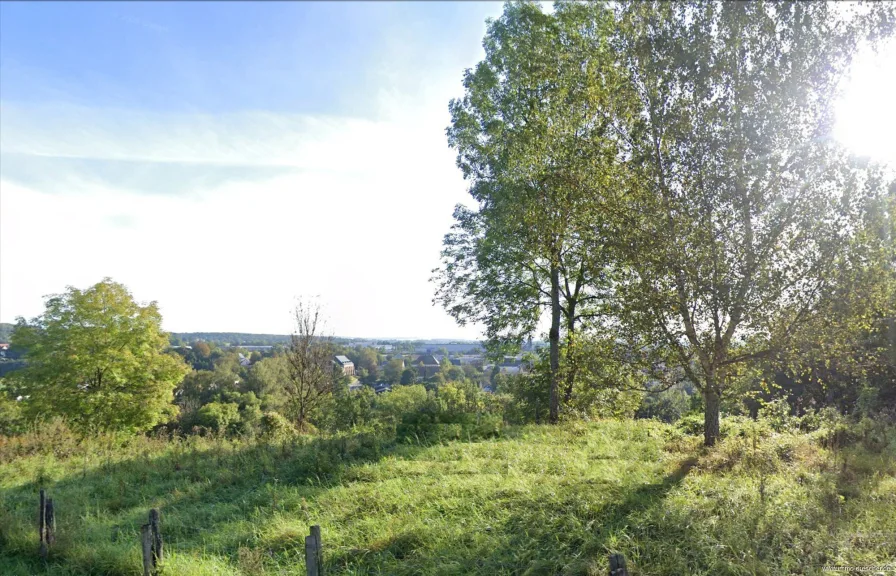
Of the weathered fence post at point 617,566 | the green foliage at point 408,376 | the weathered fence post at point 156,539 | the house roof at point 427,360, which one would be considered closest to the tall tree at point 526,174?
the weathered fence post at point 617,566

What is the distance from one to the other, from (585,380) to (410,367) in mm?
61975

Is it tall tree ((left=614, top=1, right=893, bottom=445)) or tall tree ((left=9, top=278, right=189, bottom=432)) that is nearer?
tall tree ((left=614, top=1, right=893, bottom=445))

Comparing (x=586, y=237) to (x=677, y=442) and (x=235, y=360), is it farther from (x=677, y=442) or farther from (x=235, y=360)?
(x=235, y=360)

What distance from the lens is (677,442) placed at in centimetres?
880

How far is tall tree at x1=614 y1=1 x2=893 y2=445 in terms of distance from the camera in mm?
6164

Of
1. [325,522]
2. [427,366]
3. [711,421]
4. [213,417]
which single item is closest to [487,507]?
[325,522]

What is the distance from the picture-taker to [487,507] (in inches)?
233

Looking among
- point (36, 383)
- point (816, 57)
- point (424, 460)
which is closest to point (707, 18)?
point (816, 57)

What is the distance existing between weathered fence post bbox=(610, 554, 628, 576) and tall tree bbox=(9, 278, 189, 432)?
21.1 meters

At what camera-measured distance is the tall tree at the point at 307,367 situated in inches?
675

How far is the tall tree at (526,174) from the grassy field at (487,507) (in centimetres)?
297

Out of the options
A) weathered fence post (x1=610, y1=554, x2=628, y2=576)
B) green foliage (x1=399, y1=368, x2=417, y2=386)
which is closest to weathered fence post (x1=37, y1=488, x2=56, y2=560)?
weathered fence post (x1=610, y1=554, x2=628, y2=576)

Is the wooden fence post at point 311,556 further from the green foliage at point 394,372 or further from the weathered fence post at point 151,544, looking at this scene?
the green foliage at point 394,372

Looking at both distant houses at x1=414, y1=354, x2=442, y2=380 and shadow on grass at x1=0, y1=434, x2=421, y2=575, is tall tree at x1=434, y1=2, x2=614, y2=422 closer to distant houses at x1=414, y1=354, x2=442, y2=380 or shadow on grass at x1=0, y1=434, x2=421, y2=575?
shadow on grass at x1=0, y1=434, x2=421, y2=575
